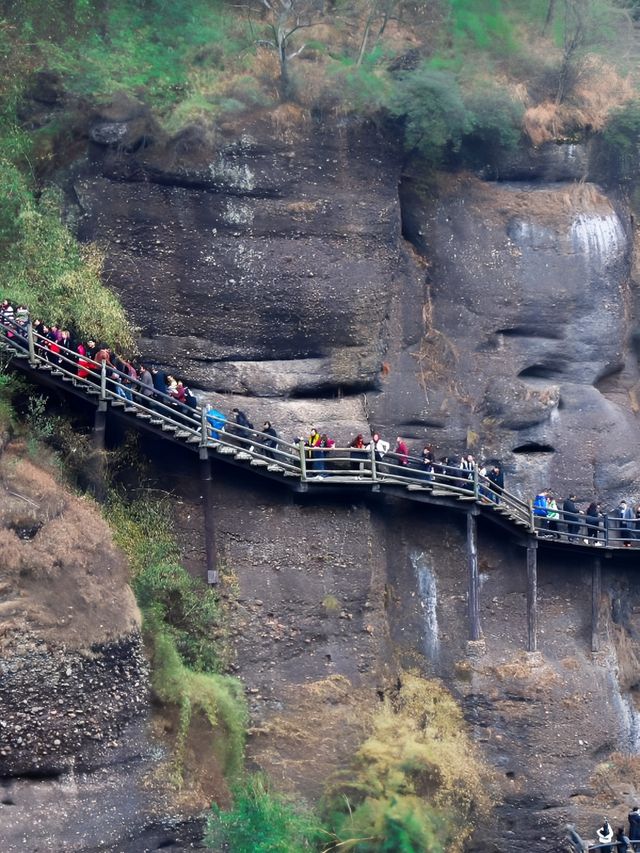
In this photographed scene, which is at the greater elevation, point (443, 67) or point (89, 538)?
point (443, 67)

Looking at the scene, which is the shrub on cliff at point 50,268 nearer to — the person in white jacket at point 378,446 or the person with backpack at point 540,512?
the person in white jacket at point 378,446

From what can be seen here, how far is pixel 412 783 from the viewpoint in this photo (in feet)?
108

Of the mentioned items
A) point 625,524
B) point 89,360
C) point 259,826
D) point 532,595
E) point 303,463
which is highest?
point 89,360

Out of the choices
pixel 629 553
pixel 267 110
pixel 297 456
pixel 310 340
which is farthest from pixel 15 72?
pixel 629 553

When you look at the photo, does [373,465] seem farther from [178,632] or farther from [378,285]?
[178,632]

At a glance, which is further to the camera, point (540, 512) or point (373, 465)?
point (540, 512)

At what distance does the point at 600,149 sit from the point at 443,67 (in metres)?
4.88

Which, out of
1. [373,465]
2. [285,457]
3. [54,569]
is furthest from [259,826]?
[373,465]

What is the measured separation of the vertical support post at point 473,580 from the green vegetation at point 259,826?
6.91 metres

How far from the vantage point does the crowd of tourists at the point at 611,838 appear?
33603 mm

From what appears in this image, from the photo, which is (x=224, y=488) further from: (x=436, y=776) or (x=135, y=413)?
(x=436, y=776)

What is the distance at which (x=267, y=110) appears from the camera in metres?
38.4

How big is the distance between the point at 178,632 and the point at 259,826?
4657 millimetres

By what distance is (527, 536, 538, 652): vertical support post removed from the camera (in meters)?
37.1
